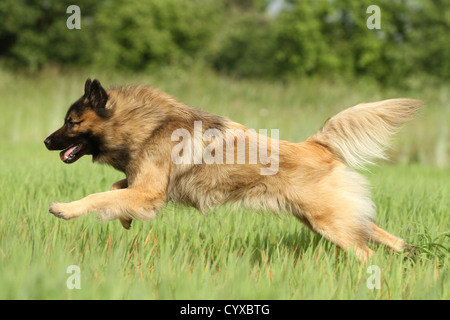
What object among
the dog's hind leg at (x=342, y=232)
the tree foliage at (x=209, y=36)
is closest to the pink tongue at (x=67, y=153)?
the dog's hind leg at (x=342, y=232)

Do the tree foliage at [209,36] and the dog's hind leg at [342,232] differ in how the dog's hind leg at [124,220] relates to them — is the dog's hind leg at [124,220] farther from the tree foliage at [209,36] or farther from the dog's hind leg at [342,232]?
the tree foliage at [209,36]

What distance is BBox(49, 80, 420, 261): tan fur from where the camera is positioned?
4090mm

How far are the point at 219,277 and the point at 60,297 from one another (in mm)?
1103

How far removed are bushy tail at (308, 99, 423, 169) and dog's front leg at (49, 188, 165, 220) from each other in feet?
5.35

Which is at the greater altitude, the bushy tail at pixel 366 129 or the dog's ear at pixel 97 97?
the dog's ear at pixel 97 97

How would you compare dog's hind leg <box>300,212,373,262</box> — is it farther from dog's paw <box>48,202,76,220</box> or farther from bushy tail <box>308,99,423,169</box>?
dog's paw <box>48,202,76,220</box>

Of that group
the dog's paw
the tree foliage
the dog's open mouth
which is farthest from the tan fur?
the tree foliage

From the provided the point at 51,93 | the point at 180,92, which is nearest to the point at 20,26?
the point at 51,93

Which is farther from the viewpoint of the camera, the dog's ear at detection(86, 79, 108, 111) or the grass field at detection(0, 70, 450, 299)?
the dog's ear at detection(86, 79, 108, 111)

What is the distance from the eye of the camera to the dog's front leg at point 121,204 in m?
4.04

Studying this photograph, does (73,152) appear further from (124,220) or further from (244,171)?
(244,171)

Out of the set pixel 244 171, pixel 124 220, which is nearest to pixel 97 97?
pixel 124 220

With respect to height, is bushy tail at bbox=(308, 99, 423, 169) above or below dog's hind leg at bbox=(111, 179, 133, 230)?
above

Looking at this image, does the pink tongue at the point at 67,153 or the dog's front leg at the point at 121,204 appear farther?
the pink tongue at the point at 67,153
